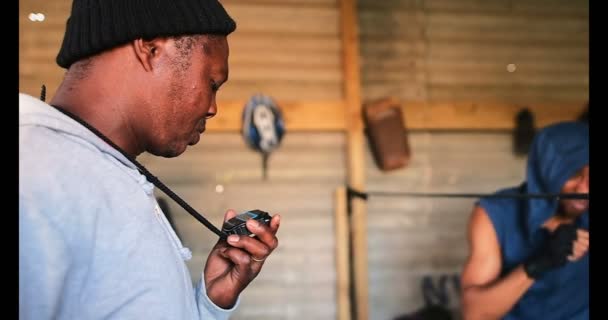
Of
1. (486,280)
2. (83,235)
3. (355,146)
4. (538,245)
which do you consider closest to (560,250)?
(538,245)

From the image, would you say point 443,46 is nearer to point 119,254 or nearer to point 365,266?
point 365,266

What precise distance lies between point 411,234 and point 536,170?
2.03 meters

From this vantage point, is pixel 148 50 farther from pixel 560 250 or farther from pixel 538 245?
pixel 538 245

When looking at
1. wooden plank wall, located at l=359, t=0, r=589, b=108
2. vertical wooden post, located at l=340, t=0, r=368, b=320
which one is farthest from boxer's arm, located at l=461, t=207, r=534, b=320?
wooden plank wall, located at l=359, t=0, r=589, b=108

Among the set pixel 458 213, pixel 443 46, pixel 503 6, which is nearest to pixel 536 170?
pixel 458 213

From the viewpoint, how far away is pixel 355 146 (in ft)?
15.7

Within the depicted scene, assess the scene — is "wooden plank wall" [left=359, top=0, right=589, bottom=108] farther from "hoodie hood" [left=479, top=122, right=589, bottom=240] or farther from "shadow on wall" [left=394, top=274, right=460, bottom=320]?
"hoodie hood" [left=479, top=122, right=589, bottom=240]

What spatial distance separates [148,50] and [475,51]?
15.0ft

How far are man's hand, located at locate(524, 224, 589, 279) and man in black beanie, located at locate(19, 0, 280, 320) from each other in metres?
1.94

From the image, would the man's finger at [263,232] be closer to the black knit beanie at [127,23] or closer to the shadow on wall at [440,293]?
the black knit beanie at [127,23]

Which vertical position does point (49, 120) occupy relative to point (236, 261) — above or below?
above

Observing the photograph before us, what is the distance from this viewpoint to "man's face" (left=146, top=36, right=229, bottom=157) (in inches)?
43.9

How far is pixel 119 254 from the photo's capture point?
916 millimetres

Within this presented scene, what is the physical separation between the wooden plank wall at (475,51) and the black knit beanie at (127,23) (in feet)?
13.0
